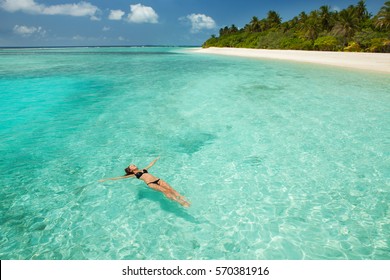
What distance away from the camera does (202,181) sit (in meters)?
7.57

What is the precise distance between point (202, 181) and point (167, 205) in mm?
1494

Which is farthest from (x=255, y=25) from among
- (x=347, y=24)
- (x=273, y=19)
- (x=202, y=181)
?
(x=202, y=181)

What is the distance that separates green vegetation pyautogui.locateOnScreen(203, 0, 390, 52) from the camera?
1721 inches

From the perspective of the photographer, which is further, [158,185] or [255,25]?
[255,25]

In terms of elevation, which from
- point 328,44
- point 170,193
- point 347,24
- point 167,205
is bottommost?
point 167,205

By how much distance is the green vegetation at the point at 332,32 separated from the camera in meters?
43.7

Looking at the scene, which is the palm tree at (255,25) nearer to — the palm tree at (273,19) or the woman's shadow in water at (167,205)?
the palm tree at (273,19)

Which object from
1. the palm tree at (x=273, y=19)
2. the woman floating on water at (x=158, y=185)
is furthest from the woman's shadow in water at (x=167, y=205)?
the palm tree at (x=273, y=19)

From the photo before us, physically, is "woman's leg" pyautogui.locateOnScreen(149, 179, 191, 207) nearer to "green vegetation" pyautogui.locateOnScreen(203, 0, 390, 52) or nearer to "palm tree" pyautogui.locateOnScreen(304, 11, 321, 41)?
"green vegetation" pyautogui.locateOnScreen(203, 0, 390, 52)

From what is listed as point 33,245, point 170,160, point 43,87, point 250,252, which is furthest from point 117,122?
point 43,87

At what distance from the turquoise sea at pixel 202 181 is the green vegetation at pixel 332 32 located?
124 ft

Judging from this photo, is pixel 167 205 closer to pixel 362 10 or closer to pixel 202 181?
pixel 202 181
